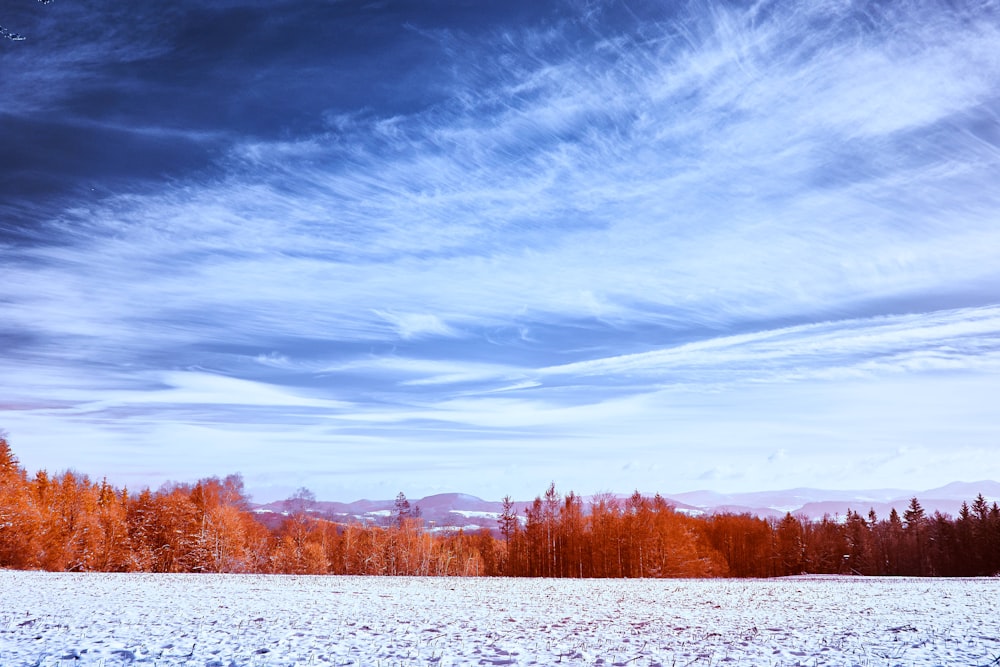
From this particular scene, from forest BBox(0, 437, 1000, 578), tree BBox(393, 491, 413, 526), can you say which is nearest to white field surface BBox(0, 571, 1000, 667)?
forest BBox(0, 437, 1000, 578)

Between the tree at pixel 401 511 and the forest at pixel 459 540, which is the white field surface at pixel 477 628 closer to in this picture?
the forest at pixel 459 540

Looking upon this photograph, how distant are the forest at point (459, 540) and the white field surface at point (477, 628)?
38880mm

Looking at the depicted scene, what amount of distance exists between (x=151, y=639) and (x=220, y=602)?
9809mm

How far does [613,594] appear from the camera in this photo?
32406mm

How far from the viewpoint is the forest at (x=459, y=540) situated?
2574 inches

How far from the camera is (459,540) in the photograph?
10975 centimetres

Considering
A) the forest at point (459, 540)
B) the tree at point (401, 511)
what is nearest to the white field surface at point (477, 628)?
the forest at point (459, 540)

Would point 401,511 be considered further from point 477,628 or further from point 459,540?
point 477,628

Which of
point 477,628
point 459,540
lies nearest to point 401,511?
point 459,540

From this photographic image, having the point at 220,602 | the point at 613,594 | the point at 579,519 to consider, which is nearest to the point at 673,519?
the point at 579,519

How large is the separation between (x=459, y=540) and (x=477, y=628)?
312ft

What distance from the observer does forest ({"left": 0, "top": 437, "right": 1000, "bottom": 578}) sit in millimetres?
65375

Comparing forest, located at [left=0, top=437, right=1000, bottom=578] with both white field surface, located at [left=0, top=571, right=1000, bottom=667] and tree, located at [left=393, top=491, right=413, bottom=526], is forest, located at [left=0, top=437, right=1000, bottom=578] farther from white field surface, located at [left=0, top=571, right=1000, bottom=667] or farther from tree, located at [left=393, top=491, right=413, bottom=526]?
white field surface, located at [left=0, top=571, right=1000, bottom=667]

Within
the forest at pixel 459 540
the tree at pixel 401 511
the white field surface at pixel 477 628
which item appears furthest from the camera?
the tree at pixel 401 511
